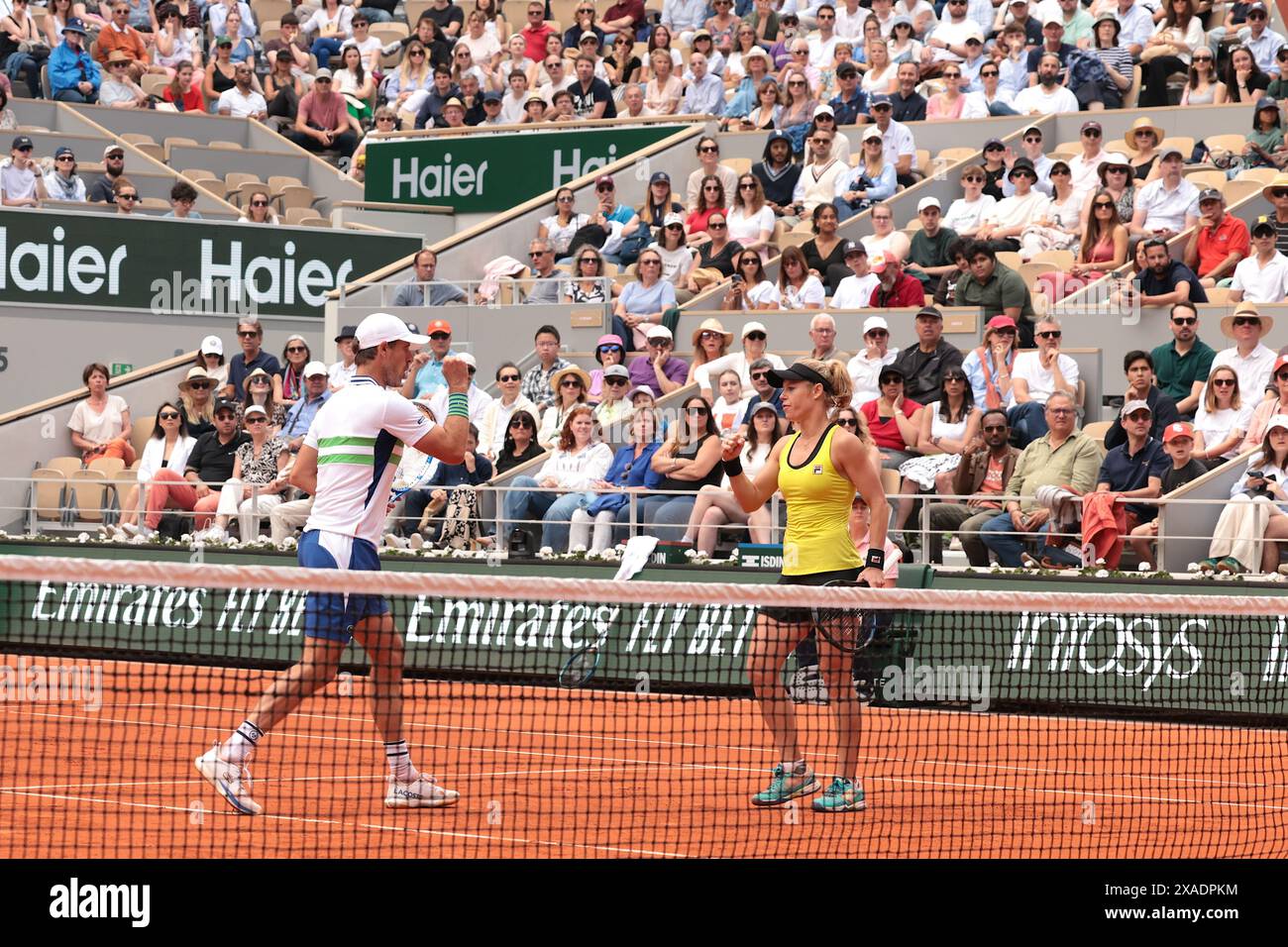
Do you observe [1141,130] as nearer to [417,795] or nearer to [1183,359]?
[1183,359]

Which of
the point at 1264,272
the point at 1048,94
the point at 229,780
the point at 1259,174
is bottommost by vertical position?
the point at 229,780

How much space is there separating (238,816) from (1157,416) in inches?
325

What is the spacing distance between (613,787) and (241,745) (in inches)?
81.5

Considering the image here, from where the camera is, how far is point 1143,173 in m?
17.6

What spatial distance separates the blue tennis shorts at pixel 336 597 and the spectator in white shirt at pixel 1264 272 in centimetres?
952

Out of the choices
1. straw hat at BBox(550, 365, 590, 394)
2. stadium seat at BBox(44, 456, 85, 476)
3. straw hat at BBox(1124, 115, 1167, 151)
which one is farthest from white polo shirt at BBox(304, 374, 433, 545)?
straw hat at BBox(1124, 115, 1167, 151)

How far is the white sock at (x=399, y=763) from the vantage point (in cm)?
802

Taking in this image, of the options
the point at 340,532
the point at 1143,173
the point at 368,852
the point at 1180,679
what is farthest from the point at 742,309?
the point at 368,852

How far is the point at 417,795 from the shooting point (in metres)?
8.04

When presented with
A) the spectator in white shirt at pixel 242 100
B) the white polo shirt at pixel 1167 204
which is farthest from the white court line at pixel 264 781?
the spectator in white shirt at pixel 242 100

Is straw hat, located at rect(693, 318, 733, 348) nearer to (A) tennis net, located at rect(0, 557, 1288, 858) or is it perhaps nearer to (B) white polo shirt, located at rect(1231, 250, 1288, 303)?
(A) tennis net, located at rect(0, 557, 1288, 858)

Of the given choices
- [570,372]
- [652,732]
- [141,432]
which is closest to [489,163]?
[141,432]

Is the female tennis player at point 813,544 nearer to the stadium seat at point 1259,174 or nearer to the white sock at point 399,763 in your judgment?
the white sock at point 399,763
